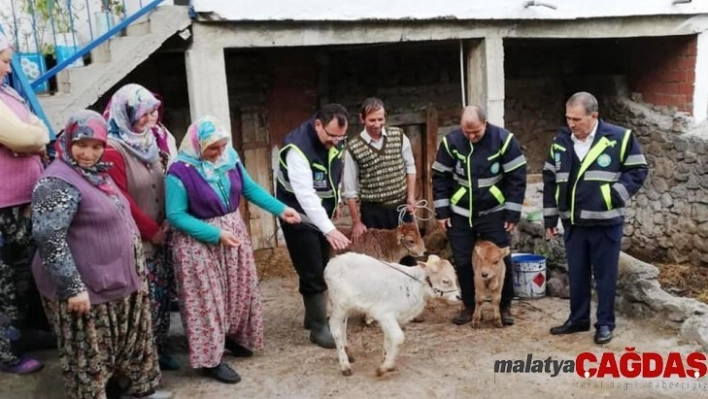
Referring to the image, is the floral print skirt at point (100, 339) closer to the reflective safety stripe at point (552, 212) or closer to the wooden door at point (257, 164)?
the reflective safety stripe at point (552, 212)

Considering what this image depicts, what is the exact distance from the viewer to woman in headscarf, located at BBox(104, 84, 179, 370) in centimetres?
376

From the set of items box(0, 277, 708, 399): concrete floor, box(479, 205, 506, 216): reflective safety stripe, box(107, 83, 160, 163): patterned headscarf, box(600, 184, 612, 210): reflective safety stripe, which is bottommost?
box(0, 277, 708, 399): concrete floor

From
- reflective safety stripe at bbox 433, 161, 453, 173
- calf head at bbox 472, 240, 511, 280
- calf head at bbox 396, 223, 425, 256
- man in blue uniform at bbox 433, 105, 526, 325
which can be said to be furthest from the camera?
calf head at bbox 396, 223, 425, 256

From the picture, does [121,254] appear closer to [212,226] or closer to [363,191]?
[212,226]

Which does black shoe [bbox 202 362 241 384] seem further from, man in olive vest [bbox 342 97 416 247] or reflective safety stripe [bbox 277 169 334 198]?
man in olive vest [bbox 342 97 416 247]

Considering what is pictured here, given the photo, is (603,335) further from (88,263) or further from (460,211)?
(88,263)

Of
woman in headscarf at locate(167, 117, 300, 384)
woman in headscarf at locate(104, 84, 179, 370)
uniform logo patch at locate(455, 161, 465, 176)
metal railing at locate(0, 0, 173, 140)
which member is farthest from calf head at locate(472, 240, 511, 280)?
metal railing at locate(0, 0, 173, 140)

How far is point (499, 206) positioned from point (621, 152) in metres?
0.94

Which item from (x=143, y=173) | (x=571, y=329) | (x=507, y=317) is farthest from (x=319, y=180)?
(x=571, y=329)

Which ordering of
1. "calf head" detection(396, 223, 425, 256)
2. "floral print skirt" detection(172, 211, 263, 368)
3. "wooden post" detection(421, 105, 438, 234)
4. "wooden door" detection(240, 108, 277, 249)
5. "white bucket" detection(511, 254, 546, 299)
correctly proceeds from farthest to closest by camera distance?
"wooden post" detection(421, 105, 438, 234)
"wooden door" detection(240, 108, 277, 249)
"white bucket" detection(511, 254, 546, 299)
"calf head" detection(396, 223, 425, 256)
"floral print skirt" detection(172, 211, 263, 368)

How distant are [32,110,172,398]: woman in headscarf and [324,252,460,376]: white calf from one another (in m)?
1.15

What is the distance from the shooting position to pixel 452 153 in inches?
200

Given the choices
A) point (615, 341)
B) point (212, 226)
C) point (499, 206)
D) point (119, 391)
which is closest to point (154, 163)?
point (212, 226)

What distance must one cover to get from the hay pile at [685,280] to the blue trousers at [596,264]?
106 inches
